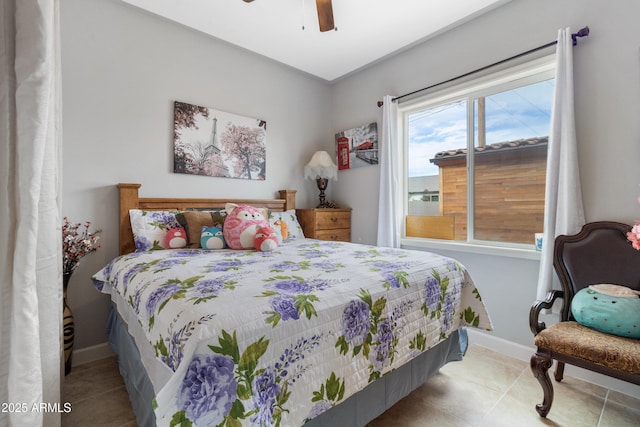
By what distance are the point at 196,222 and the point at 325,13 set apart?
5.91 ft

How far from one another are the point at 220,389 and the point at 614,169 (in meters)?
2.51

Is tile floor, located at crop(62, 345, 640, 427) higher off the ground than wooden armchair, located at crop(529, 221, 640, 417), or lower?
lower

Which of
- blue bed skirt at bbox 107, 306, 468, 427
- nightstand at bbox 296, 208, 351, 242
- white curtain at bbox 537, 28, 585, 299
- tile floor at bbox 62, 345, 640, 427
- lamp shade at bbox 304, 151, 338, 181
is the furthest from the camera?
lamp shade at bbox 304, 151, 338, 181

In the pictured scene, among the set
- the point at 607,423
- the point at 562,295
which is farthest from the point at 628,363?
the point at 562,295

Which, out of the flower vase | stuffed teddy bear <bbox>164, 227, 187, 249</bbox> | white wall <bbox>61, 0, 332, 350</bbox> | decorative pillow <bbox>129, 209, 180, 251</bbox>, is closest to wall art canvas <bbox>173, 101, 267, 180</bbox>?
white wall <bbox>61, 0, 332, 350</bbox>

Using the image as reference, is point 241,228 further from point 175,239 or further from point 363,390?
point 363,390

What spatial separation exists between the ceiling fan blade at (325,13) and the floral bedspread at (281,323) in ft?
5.33

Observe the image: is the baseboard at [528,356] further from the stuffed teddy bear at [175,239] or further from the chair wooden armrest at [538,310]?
the stuffed teddy bear at [175,239]

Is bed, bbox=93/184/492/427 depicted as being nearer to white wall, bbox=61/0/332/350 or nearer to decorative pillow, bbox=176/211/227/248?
decorative pillow, bbox=176/211/227/248

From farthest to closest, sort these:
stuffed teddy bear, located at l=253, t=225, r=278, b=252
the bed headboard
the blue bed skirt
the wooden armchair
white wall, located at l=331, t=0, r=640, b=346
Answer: the bed headboard < stuffed teddy bear, located at l=253, t=225, r=278, b=252 < white wall, located at l=331, t=0, r=640, b=346 < the wooden armchair < the blue bed skirt

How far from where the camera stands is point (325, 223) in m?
3.35

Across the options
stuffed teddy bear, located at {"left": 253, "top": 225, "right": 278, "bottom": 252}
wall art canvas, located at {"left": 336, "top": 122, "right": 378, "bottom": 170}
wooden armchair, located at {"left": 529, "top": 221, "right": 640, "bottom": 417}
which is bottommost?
wooden armchair, located at {"left": 529, "top": 221, "right": 640, "bottom": 417}

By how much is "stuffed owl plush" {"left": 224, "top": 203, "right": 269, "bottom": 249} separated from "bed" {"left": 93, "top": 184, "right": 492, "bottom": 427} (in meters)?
0.19

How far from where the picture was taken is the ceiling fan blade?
1893 millimetres
